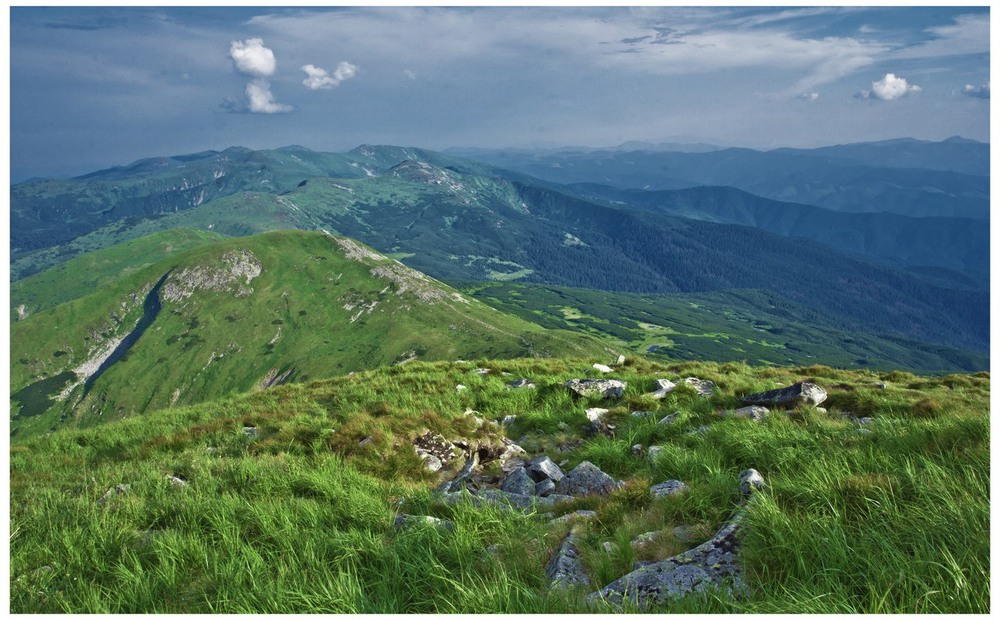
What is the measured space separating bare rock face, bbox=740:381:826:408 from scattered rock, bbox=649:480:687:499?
6.32 metres

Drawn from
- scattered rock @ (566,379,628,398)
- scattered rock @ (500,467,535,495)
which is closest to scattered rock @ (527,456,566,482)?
scattered rock @ (500,467,535,495)

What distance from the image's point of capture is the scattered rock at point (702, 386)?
14.6 meters

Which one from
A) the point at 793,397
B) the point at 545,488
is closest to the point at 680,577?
the point at 545,488

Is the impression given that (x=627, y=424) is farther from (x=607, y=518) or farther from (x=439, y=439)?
(x=607, y=518)

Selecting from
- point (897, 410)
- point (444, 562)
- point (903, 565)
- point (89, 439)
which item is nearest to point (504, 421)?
point (444, 562)

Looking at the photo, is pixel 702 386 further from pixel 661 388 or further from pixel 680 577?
pixel 680 577

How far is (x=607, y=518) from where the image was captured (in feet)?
21.6

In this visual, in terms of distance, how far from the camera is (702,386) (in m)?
15.6

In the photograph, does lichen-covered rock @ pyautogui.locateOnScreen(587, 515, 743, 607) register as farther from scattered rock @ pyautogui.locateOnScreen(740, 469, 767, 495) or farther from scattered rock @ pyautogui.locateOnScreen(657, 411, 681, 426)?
scattered rock @ pyautogui.locateOnScreen(657, 411, 681, 426)

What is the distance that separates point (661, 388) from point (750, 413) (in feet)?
13.7

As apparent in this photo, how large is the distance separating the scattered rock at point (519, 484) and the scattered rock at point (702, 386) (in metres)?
7.09

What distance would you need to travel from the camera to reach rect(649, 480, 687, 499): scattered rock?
6.95m

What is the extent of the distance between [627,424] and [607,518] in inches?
210

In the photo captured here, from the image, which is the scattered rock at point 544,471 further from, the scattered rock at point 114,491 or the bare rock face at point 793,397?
the scattered rock at point 114,491
